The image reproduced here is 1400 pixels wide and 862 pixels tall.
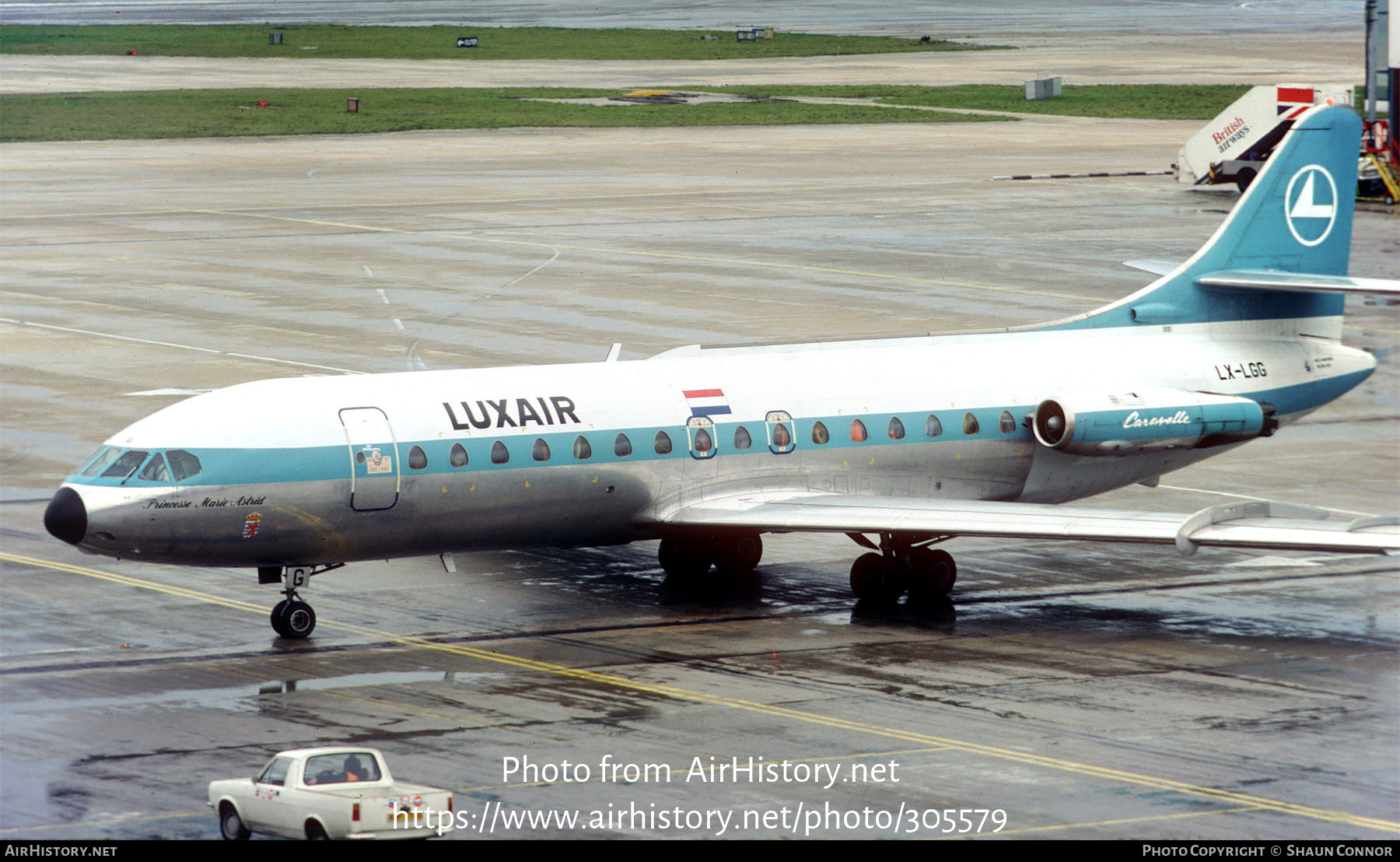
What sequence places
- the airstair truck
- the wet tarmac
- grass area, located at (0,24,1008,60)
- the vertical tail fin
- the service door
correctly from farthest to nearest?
grass area, located at (0,24,1008,60) < the airstair truck < the vertical tail fin < the service door < the wet tarmac

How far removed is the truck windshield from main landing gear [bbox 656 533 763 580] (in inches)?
464

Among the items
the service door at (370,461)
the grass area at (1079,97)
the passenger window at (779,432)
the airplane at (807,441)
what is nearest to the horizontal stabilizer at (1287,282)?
the airplane at (807,441)

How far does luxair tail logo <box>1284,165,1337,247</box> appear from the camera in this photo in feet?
111

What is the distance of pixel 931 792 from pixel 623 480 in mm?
9315

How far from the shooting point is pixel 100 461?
2631 centimetres

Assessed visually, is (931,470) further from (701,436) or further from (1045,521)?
(701,436)

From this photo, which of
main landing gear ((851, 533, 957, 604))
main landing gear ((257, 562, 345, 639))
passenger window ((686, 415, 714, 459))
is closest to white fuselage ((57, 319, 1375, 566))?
passenger window ((686, 415, 714, 459))

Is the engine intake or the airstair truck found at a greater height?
the airstair truck

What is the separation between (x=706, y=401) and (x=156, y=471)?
795cm

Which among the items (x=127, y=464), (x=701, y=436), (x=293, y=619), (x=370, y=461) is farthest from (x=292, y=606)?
(x=701, y=436)

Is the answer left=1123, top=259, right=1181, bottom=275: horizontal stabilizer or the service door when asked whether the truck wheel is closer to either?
the service door

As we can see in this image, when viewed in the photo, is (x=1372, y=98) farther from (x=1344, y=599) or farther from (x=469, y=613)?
(x=469, y=613)

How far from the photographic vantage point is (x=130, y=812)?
19547 mm

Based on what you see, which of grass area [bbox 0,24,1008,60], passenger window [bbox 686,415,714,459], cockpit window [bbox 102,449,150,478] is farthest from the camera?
grass area [bbox 0,24,1008,60]
